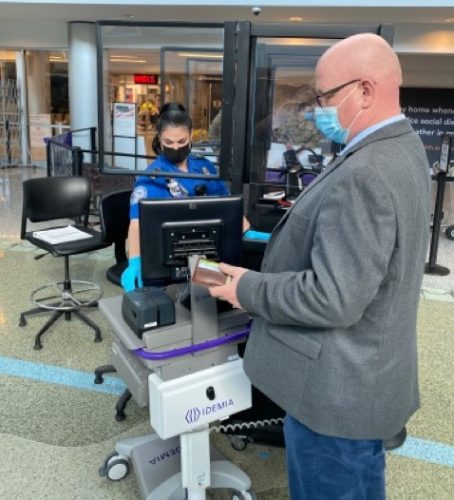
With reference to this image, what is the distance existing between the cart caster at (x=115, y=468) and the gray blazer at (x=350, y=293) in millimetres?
951

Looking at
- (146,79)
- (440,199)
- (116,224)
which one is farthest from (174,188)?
(146,79)

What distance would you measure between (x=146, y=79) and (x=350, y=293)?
9.09 m

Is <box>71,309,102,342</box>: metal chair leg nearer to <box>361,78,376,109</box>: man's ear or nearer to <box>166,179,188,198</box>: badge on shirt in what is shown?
<box>166,179,188,198</box>: badge on shirt

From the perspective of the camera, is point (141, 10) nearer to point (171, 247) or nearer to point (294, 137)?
point (294, 137)

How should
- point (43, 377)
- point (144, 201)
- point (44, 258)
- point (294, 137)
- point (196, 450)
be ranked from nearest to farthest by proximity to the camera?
point (144, 201) → point (196, 450) → point (294, 137) → point (43, 377) → point (44, 258)

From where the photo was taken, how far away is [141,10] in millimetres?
6242

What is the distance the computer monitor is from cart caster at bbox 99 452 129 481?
2.87 feet

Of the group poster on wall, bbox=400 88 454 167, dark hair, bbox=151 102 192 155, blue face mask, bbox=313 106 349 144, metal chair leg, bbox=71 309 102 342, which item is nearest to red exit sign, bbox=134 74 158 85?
poster on wall, bbox=400 88 454 167

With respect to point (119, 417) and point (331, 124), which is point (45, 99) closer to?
point (119, 417)

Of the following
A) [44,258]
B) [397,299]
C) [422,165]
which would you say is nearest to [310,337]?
[397,299]

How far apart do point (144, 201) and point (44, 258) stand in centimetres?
344

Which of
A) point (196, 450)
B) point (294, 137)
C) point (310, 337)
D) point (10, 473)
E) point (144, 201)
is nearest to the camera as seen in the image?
point (310, 337)

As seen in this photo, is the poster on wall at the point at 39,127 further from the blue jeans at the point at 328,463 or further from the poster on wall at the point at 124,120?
the blue jeans at the point at 328,463

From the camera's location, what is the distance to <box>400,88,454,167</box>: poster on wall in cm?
726
